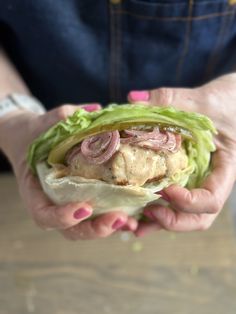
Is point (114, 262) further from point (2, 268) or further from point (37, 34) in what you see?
point (37, 34)

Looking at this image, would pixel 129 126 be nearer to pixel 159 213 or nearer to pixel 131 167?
pixel 131 167

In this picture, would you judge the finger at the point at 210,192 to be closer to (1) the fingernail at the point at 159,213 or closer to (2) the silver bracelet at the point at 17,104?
(1) the fingernail at the point at 159,213

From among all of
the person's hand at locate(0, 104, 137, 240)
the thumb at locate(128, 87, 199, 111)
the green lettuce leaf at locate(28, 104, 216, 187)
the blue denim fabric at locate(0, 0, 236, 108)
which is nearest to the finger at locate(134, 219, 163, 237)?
the person's hand at locate(0, 104, 137, 240)

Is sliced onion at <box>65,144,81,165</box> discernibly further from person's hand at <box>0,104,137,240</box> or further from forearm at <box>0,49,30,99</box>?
forearm at <box>0,49,30,99</box>

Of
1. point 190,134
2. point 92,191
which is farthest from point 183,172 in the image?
point 92,191

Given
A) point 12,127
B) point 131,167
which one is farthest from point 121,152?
point 12,127

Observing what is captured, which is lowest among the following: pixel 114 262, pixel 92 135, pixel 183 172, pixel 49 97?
pixel 114 262
